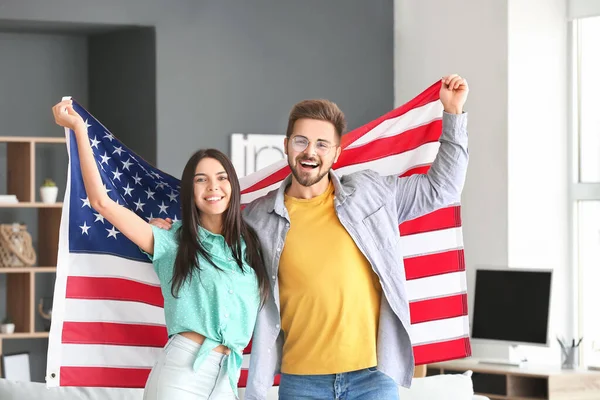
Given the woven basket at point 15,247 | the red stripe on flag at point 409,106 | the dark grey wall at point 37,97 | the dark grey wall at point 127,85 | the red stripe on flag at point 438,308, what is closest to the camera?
the red stripe on flag at point 409,106

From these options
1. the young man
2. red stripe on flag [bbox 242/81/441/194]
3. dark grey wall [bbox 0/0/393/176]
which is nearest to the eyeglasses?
the young man

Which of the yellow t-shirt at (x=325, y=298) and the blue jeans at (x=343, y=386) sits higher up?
the yellow t-shirt at (x=325, y=298)

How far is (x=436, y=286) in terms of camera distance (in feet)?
11.1

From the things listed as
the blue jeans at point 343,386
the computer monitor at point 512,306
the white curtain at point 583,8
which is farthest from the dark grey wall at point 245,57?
the blue jeans at point 343,386

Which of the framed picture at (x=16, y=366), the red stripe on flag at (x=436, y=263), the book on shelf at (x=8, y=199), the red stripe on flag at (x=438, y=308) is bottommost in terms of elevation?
the framed picture at (x=16, y=366)

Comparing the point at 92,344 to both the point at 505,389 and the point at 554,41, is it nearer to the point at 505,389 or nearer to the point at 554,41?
the point at 505,389

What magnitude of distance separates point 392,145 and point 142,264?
3.06ft

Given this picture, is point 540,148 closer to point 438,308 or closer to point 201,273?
point 438,308

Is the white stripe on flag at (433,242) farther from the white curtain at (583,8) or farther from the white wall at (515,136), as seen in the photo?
the white curtain at (583,8)

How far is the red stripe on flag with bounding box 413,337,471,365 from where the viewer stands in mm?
3342

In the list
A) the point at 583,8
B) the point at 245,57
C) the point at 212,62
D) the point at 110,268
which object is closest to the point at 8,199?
the point at 212,62

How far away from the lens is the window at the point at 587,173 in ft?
18.0

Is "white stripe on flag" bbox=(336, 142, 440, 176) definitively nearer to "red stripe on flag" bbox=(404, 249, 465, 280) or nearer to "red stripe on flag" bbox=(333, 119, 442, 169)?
"red stripe on flag" bbox=(333, 119, 442, 169)

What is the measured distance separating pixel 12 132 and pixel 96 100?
54 centimetres
